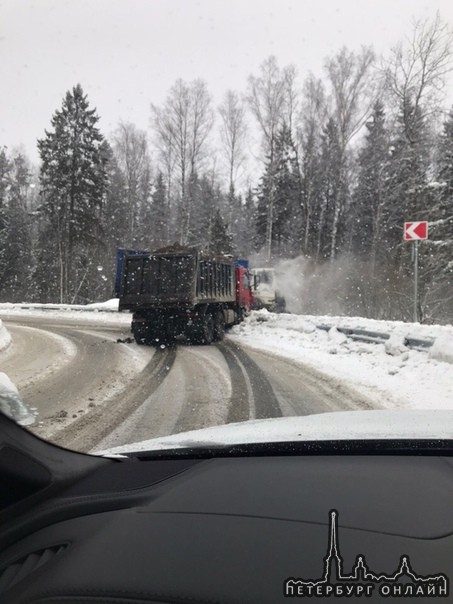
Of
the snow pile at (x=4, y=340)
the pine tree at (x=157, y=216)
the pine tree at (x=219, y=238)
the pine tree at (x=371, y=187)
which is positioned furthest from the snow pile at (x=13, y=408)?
the pine tree at (x=371, y=187)

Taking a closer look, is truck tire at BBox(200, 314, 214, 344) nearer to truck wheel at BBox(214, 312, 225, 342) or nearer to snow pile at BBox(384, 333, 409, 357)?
truck wheel at BBox(214, 312, 225, 342)

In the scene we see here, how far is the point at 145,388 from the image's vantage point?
695cm

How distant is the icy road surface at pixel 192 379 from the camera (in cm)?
510

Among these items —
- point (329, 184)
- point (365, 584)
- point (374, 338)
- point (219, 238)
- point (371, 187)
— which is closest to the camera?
point (365, 584)

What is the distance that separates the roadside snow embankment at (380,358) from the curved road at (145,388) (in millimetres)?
469

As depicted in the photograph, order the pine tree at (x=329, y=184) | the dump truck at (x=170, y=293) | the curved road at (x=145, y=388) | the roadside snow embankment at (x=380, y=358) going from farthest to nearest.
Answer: the pine tree at (x=329, y=184) → the dump truck at (x=170, y=293) → the roadside snow embankment at (x=380, y=358) → the curved road at (x=145, y=388)

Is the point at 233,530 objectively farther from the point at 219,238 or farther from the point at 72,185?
the point at 219,238

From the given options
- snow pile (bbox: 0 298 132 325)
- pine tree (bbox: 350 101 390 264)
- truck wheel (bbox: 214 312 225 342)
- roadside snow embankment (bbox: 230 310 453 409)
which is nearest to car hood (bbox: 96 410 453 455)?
roadside snow embankment (bbox: 230 310 453 409)

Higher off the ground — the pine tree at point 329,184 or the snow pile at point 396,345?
the pine tree at point 329,184

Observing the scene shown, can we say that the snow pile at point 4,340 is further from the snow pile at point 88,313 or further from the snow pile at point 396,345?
the snow pile at point 396,345

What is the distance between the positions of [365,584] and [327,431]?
3.13ft

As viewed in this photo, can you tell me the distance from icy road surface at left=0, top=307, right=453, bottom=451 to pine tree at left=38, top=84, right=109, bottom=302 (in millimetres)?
1531

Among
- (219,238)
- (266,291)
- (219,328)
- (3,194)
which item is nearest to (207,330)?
(219,328)

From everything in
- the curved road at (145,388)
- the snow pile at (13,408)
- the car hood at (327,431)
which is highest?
the snow pile at (13,408)
